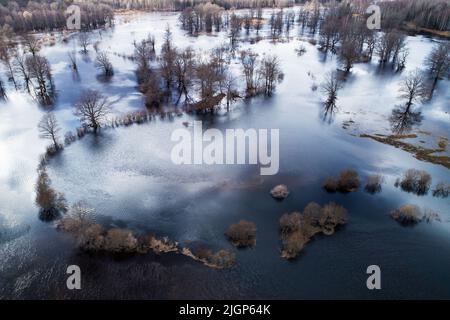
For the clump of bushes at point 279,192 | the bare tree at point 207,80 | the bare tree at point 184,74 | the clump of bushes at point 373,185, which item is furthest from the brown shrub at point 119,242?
the bare tree at point 184,74

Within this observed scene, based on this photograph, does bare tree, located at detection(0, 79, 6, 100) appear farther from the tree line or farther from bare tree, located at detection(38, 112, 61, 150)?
the tree line

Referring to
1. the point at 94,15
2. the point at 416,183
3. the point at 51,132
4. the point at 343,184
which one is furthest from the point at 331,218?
the point at 94,15

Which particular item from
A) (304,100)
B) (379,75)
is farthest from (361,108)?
(379,75)

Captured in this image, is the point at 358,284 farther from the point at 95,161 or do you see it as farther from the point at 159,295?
the point at 95,161

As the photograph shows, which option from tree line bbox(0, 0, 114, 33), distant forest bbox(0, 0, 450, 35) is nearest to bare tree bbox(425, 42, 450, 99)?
distant forest bbox(0, 0, 450, 35)

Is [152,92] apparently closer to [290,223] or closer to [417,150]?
[290,223]
